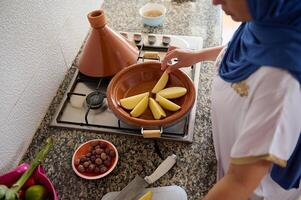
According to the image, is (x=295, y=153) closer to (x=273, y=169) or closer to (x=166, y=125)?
(x=273, y=169)

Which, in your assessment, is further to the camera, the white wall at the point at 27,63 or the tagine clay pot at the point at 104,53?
the tagine clay pot at the point at 104,53

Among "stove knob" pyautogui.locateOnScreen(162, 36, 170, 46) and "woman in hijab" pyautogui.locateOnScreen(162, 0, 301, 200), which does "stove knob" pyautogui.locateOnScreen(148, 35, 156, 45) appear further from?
"woman in hijab" pyautogui.locateOnScreen(162, 0, 301, 200)

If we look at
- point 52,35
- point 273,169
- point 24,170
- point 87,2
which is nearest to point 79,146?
point 24,170

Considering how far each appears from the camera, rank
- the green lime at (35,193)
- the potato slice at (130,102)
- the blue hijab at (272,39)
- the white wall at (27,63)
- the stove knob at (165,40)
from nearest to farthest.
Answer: the blue hijab at (272,39) → the green lime at (35,193) → the white wall at (27,63) → the potato slice at (130,102) → the stove knob at (165,40)

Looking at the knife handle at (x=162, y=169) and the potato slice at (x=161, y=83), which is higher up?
the potato slice at (x=161, y=83)

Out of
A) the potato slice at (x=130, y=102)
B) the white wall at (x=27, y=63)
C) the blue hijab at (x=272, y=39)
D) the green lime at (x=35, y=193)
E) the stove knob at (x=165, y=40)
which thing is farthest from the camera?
the stove knob at (x=165, y=40)

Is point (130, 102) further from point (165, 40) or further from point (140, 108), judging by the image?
point (165, 40)

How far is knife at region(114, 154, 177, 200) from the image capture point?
2.36 ft

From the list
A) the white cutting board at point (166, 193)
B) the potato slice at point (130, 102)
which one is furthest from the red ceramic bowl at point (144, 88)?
the white cutting board at point (166, 193)

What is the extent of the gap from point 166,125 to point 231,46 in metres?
0.28

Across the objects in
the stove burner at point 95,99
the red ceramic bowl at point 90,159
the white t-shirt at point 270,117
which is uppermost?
the white t-shirt at point 270,117

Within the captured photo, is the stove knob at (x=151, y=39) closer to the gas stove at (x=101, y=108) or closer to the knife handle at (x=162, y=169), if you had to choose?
the gas stove at (x=101, y=108)

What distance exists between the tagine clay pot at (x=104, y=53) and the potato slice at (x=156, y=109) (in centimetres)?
19

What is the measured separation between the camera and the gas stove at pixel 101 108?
2.82 feet
